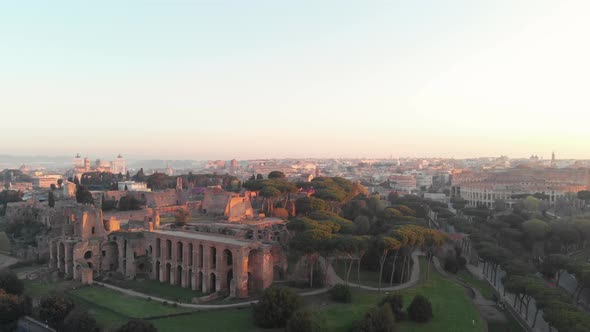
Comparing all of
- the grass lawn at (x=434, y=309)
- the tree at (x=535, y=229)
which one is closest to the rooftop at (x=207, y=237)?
the grass lawn at (x=434, y=309)

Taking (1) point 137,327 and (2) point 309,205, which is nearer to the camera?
(1) point 137,327

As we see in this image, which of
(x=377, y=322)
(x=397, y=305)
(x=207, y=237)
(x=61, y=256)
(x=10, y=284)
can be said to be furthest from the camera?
(x=61, y=256)

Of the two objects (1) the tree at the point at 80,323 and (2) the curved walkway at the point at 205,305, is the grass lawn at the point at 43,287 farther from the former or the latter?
(1) the tree at the point at 80,323

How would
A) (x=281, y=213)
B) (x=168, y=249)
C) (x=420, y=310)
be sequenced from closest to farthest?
(x=420, y=310)
(x=168, y=249)
(x=281, y=213)

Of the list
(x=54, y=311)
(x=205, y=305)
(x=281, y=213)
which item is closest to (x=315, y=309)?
(x=205, y=305)

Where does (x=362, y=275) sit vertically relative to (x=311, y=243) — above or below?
below

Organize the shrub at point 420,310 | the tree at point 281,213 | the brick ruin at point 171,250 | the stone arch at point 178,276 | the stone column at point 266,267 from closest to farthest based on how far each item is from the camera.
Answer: the shrub at point 420,310
the stone column at point 266,267
the brick ruin at point 171,250
the stone arch at point 178,276
the tree at point 281,213

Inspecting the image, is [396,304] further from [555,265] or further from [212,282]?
[212,282]

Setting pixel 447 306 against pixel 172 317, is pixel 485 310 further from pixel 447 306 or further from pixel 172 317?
pixel 172 317
